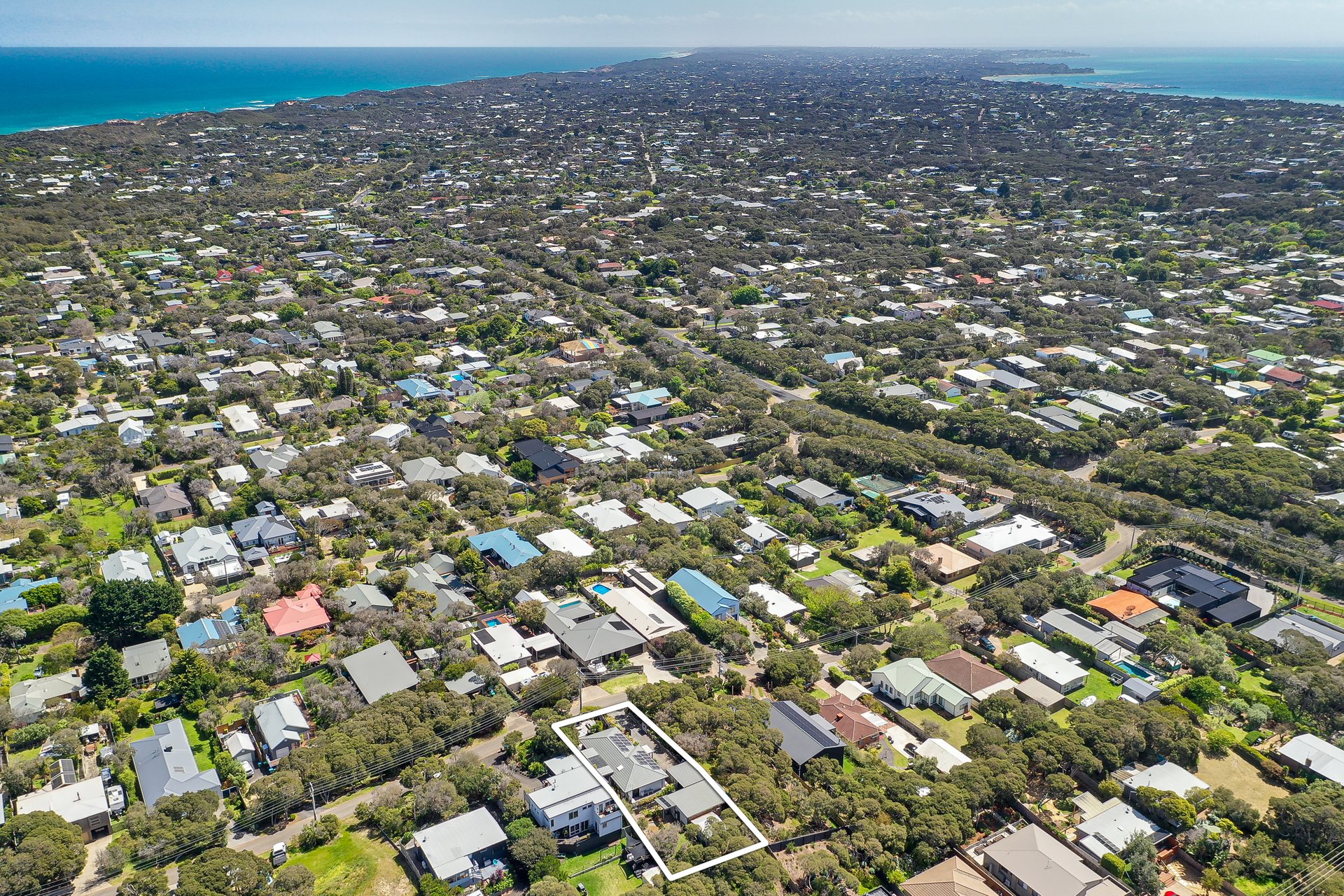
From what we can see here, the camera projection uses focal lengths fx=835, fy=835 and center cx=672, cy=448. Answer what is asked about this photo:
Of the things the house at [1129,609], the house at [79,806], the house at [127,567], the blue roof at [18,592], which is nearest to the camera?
the house at [79,806]

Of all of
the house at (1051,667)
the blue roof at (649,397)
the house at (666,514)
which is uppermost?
the blue roof at (649,397)

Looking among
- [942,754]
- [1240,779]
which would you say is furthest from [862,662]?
[1240,779]

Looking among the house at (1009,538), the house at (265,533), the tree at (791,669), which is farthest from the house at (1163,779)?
the house at (265,533)

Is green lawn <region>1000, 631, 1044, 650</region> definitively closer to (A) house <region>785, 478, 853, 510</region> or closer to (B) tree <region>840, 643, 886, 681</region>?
(B) tree <region>840, 643, 886, 681</region>

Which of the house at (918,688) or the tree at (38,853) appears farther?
the house at (918,688)

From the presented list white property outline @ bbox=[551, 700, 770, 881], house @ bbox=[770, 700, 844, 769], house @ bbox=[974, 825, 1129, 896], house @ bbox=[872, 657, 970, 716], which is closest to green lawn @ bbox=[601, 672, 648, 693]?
white property outline @ bbox=[551, 700, 770, 881]

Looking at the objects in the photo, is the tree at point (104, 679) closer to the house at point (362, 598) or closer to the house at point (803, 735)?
the house at point (362, 598)

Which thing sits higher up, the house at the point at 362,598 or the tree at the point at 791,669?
the house at the point at 362,598

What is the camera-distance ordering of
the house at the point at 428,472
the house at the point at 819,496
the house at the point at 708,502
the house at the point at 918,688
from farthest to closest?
the house at the point at 428,472 < the house at the point at 819,496 < the house at the point at 708,502 < the house at the point at 918,688
